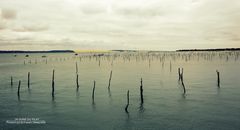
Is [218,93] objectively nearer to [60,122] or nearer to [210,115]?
[210,115]

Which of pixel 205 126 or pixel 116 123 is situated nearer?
pixel 205 126

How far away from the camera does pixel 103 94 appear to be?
3061 cm

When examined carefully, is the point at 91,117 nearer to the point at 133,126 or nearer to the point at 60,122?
the point at 60,122

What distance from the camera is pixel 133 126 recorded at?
18703 mm

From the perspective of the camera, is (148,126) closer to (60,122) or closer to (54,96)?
(60,122)

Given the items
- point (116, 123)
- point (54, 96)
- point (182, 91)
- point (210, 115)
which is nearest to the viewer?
point (116, 123)

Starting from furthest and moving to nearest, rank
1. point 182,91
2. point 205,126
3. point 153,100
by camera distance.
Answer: point 182,91
point 153,100
point 205,126

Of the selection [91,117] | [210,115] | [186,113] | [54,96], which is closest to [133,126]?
[91,117]

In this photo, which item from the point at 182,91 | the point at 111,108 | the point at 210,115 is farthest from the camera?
the point at 182,91

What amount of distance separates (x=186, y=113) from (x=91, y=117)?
8.28 meters

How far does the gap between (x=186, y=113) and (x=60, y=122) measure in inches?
424

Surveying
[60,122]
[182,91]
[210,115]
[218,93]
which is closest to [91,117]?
[60,122]

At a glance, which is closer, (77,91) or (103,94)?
(103,94)

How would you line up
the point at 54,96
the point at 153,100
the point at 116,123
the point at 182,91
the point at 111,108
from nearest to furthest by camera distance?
the point at 116,123, the point at 111,108, the point at 153,100, the point at 54,96, the point at 182,91
